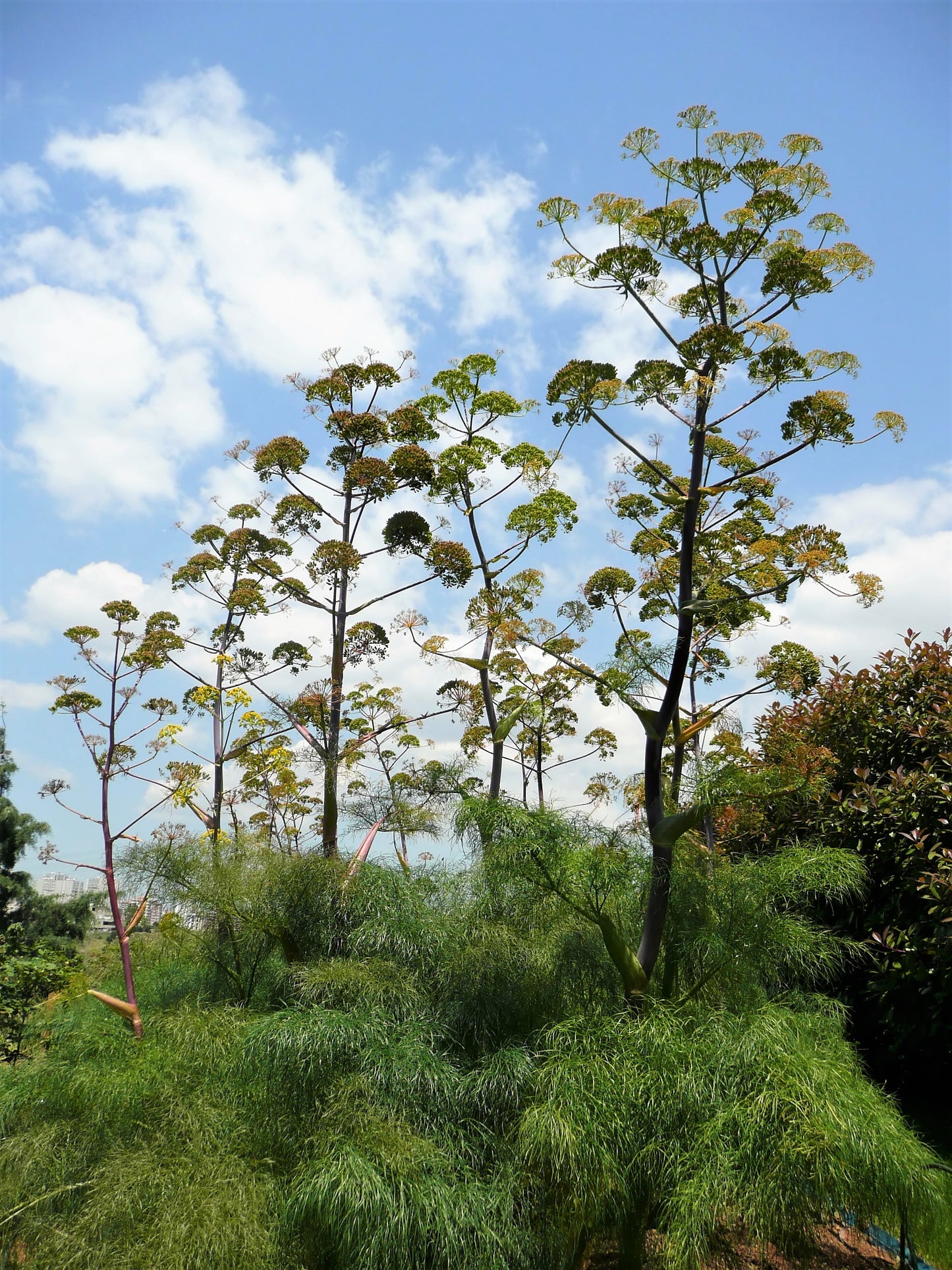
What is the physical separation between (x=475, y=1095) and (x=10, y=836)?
538 inches

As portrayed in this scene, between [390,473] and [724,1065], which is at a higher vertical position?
[390,473]

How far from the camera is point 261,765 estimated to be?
34.4 feet

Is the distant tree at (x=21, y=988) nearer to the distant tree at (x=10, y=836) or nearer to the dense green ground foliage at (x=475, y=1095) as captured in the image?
the dense green ground foliage at (x=475, y=1095)

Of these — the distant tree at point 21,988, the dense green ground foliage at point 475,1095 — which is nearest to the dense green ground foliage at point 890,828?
the dense green ground foliage at point 475,1095

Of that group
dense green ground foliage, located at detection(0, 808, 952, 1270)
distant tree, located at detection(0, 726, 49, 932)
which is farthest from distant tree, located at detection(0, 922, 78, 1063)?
distant tree, located at detection(0, 726, 49, 932)

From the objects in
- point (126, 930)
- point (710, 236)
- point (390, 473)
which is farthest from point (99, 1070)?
point (710, 236)

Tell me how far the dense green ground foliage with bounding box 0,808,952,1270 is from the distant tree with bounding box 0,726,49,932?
10.1 metres

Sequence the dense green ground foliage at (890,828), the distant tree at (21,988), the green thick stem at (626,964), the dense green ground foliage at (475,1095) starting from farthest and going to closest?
the distant tree at (21,988)
the dense green ground foliage at (890,828)
the green thick stem at (626,964)
the dense green ground foliage at (475,1095)

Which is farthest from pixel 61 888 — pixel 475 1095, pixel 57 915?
pixel 475 1095

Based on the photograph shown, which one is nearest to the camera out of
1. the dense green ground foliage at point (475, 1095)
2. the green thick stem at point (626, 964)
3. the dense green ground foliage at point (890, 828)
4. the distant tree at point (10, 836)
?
the dense green ground foliage at point (475, 1095)

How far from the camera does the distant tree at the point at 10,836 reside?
53.4 feet

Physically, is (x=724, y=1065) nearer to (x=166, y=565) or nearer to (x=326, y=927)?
(x=326, y=927)

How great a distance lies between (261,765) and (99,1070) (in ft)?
A: 14.9

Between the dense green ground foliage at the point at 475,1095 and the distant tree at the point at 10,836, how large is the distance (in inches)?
396
